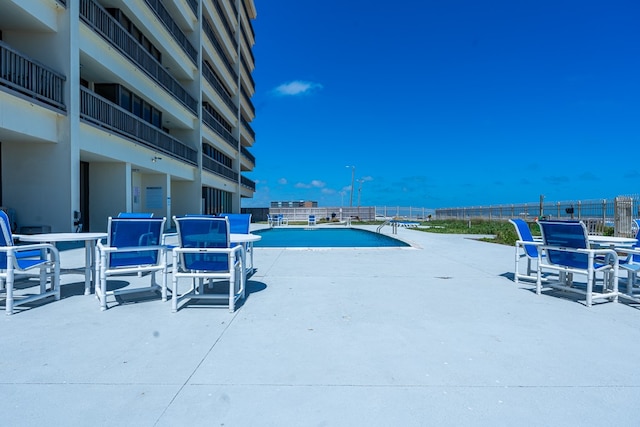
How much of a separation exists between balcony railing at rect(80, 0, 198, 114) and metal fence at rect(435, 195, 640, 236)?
19.2 meters

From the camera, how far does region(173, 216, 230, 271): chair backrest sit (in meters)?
4.24

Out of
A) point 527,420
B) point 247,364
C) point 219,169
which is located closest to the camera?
point 527,420

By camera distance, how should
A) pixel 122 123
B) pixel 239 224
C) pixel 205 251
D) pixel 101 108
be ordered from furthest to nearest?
pixel 122 123
pixel 101 108
pixel 239 224
pixel 205 251

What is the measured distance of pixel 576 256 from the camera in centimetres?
470

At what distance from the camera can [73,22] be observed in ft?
35.7

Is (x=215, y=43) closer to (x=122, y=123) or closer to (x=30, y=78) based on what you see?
(x=122, y=123)

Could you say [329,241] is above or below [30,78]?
below

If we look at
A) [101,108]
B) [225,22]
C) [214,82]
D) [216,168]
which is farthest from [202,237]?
[225,22]

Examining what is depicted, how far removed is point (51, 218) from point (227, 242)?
31.3ft

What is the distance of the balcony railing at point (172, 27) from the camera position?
662 inches

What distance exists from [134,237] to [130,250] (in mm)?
315

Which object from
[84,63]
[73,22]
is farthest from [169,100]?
[73,22]

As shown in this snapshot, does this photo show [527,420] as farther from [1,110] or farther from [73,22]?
[73,22]

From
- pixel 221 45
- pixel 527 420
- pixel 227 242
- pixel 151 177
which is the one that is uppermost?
pixel 221 45
